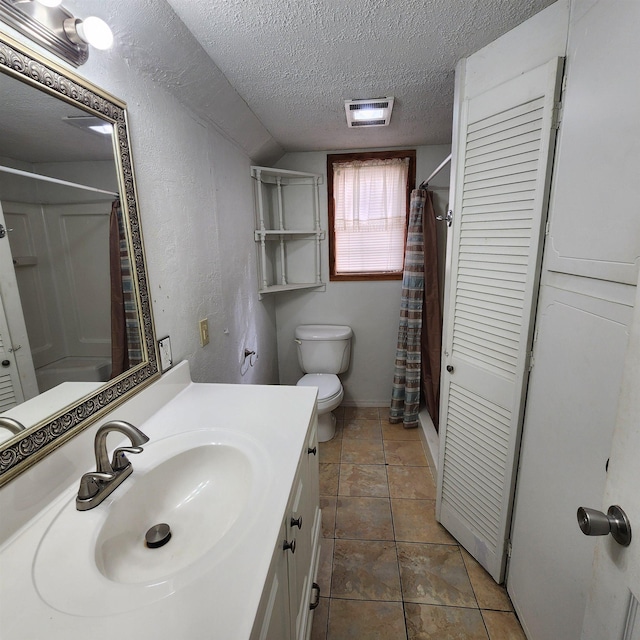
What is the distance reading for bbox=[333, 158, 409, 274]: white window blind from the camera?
98.2 inches

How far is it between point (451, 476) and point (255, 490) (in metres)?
1.19

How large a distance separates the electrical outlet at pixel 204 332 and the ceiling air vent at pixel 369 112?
1.28 meters

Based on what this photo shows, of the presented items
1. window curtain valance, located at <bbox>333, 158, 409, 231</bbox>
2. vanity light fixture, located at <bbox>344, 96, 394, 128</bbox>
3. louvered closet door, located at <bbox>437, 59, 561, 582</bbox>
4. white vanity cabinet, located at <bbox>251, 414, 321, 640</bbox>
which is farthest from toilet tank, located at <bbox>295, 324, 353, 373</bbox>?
vanity light fixture, located at <bbox>344, 96, 394, 128</bbox>

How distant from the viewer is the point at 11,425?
68cm

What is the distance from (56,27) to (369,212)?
208cm

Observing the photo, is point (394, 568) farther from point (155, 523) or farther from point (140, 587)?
point (140, 587)

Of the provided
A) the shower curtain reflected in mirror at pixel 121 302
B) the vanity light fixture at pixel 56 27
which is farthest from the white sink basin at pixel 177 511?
the vanity light fixture at pixel 56 27

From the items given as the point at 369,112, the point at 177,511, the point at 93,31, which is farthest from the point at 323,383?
the point at 93,31

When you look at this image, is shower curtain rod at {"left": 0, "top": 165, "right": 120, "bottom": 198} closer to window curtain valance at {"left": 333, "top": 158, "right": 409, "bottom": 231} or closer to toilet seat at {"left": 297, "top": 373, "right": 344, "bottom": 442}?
toilet seat at {"left": 297, "top": 373, "right": 344, "bottom": 442}

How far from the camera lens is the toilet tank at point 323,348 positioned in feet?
8.52

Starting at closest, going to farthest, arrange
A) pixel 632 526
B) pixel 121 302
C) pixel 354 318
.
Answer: pixel 632 526
pixel 121 302
pixel 354 318

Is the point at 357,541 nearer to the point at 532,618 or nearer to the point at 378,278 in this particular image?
the point at 532,618

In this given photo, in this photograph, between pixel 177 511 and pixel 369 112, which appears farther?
pixel 369 112

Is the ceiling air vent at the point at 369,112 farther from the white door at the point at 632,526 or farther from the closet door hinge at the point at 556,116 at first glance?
the white door at the point at 632,526
